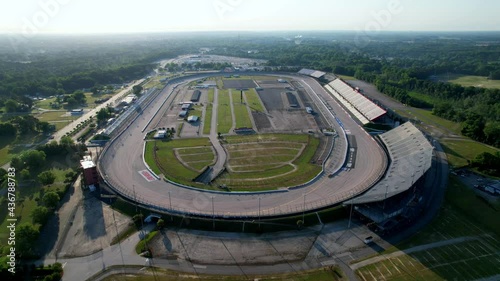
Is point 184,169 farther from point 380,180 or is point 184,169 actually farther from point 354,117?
point 354,117

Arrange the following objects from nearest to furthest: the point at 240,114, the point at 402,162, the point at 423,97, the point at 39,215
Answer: the point at 39,215
the point at 402,162
the point at 240,114
the point at 423,97

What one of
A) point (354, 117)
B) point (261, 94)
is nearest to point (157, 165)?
point (354, 117)

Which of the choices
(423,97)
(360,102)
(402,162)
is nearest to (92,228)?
(402,162)

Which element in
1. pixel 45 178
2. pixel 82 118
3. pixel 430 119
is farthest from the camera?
pixel 82 118

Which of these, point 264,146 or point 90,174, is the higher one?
point 90,174

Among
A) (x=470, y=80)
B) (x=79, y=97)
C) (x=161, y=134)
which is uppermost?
(x=470, y=80)

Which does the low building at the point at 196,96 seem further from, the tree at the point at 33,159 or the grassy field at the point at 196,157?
the tree at the point at 33,159

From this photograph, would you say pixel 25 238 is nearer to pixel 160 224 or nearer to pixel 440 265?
pixel 160 224
